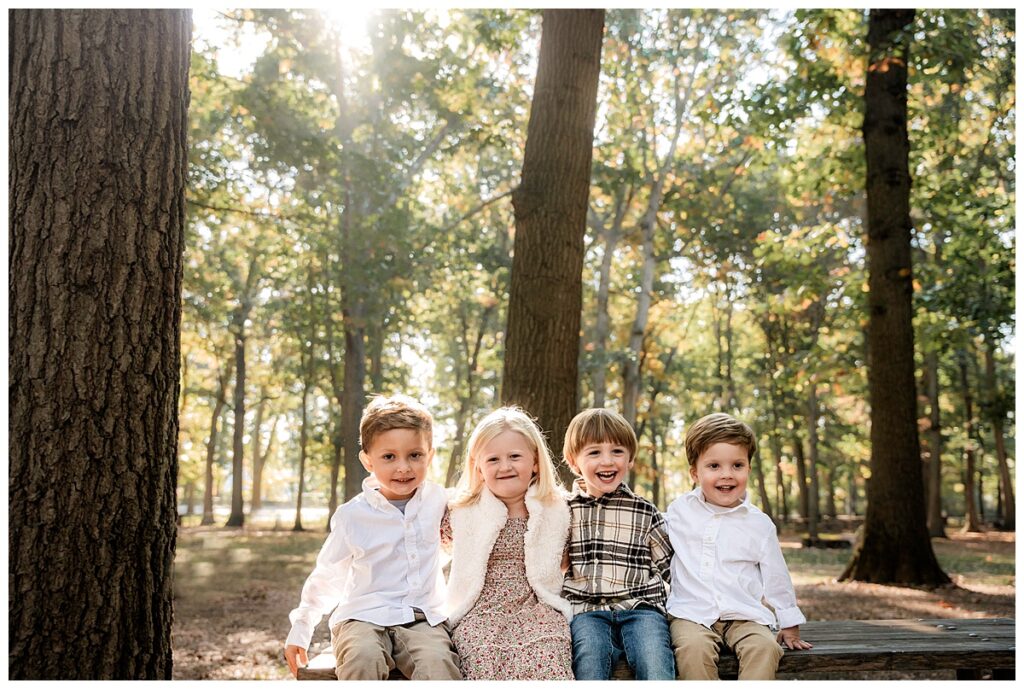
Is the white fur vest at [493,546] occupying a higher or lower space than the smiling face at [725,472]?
lower

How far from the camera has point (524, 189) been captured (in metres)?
5.78

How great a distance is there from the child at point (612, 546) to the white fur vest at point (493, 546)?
3.6 inches

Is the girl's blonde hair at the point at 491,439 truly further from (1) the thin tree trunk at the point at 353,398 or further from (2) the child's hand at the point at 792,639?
(1) the thin tree trunk at the point at 353,398

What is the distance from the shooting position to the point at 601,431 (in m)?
4.01

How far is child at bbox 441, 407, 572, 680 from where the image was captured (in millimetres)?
3764

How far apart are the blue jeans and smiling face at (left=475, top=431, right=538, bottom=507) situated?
0.65 metres

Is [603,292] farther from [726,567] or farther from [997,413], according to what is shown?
[726,567]

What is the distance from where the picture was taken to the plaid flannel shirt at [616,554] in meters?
3.93

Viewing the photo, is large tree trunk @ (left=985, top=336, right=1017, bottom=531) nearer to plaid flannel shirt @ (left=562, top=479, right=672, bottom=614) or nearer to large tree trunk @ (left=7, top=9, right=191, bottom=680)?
plaid flannel shirt @ (left=562, top=479, right=672, bottom=614)

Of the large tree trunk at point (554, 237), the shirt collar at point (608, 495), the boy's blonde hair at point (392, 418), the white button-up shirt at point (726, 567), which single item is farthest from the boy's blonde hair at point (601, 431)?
the large tree trunk at point (554, 237)

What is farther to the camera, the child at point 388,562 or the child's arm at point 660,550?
the child's arm at point 660,550

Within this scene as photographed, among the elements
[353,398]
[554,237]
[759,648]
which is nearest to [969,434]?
[353,398]

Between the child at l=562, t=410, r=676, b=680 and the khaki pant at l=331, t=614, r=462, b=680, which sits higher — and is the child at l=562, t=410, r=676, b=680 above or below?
above

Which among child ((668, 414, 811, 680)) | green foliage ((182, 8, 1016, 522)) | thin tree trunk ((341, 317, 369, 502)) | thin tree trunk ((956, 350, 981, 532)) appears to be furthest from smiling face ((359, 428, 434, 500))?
thin tree trunk ((956, 350, 981, 532))
